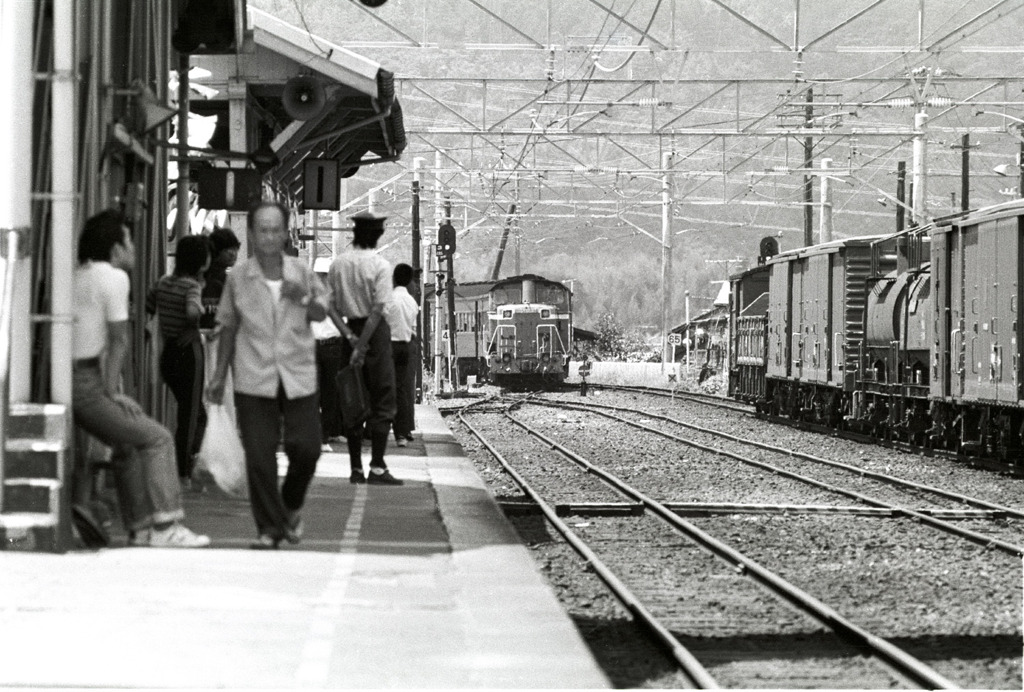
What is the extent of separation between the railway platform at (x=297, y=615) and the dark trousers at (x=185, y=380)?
952 millimetres

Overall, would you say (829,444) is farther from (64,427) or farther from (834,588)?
(64,427)

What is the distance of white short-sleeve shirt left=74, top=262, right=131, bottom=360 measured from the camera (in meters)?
8.88

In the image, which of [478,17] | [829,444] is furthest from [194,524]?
[478,17]

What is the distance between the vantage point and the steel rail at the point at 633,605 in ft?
27.6

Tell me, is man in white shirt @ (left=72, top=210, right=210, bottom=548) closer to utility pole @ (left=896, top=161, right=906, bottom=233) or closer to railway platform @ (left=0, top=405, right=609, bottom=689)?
railway platform @ (left=0, top=405, right=609, bottom=689)

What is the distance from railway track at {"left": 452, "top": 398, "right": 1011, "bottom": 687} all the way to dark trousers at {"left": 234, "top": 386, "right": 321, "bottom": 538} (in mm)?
2050

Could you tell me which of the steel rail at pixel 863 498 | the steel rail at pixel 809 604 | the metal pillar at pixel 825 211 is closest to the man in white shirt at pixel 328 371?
the steel rail at pixel 809 604

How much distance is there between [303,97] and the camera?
53.8 feet

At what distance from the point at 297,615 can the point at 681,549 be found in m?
6.72

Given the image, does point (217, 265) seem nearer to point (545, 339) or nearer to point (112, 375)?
point (112, 375)

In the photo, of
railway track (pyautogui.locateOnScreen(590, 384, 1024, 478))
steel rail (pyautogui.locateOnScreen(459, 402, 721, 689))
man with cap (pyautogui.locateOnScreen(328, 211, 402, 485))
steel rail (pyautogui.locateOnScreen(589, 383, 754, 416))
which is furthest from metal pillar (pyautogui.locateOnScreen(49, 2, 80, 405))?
steel rail (pyautogui.locateOnScreen(589, 383, 754, 416))

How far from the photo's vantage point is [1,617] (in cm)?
735

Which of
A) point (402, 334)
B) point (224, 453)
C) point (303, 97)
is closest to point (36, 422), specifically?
point (224, 453)

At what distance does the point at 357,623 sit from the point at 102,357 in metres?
2.36
